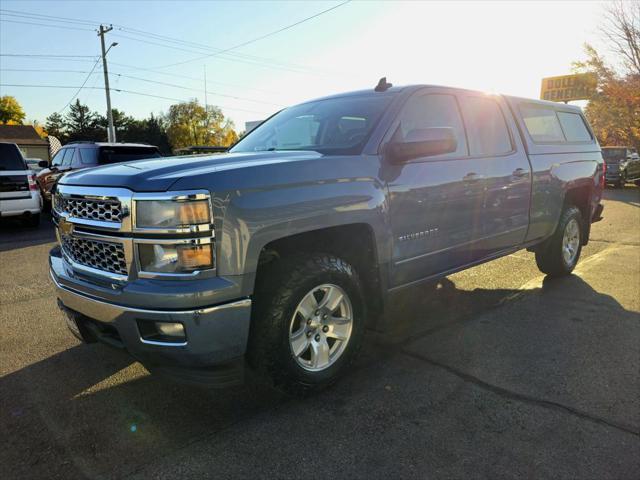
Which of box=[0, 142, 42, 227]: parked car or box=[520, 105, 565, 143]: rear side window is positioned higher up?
box=[520, 105, 565, 143]: rear side window

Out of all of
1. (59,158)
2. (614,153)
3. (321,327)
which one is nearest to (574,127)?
(321,327)

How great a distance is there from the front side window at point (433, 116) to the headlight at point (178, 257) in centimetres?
173

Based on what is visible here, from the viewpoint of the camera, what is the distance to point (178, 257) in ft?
7.73

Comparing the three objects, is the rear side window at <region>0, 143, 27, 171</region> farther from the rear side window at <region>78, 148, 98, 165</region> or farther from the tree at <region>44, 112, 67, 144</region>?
the tree at <region>44, 112, 67, 144</region>

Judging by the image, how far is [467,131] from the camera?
13.2ft

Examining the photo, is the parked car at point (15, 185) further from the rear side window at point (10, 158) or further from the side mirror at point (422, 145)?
the side mirror at point (422, 145)

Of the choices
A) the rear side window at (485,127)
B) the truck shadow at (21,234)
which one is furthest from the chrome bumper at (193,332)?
the truck shadow at (21,234)

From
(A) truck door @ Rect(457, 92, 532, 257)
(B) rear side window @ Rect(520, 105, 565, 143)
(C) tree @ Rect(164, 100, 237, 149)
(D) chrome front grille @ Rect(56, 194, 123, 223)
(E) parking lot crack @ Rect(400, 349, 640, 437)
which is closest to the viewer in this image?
(D) chrome front grille @ Rect(56, 194, 123, 223)

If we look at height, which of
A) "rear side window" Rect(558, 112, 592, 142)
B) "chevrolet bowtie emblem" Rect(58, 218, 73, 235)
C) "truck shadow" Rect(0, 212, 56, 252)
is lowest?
"truck shadow" Rect(0, 212, 56, 252)

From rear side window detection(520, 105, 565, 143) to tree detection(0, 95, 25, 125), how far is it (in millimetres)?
87610

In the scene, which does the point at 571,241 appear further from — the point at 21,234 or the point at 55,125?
the point at 55,125

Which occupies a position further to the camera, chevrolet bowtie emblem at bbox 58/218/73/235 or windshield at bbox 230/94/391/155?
windshield at bbox 230/94/391/155

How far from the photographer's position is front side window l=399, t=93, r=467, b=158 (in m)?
3.57

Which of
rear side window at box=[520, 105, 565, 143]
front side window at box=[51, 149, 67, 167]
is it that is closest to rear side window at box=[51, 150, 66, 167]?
front side window at box=[51, 149, 67, 167]
